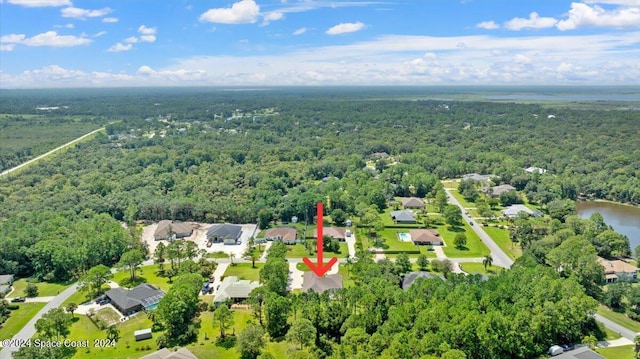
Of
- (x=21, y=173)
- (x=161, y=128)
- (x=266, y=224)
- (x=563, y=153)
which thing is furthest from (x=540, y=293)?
(x=161, y=128)

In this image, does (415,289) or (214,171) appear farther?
(214,171)

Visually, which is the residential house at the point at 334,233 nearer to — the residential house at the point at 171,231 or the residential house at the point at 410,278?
the residential house at the point at 410,278

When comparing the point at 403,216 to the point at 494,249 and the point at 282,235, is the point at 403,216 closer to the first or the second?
the point at 494,249

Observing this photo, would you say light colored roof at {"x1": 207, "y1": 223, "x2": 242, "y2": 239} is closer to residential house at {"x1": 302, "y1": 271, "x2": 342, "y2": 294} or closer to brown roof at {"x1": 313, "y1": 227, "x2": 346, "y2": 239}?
brown roof at {"x1": 313, "y1": 227, "x2": 346, "y2": 239}

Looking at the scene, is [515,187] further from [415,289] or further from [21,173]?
[21,173]

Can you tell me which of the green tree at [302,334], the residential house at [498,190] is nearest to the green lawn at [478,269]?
the green tree at [302,334]

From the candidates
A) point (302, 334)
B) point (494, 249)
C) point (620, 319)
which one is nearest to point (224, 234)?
point (302, 334)
